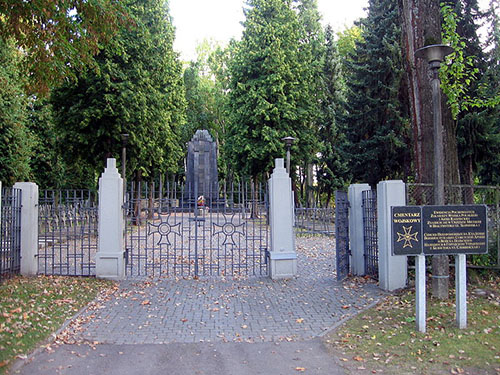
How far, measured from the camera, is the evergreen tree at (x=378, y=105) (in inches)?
893

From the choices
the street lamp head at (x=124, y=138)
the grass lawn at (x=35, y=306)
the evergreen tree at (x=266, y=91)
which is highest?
the evergreen tree at (x=266, y=91)

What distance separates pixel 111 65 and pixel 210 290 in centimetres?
1432

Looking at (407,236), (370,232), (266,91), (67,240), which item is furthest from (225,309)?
(266,91)

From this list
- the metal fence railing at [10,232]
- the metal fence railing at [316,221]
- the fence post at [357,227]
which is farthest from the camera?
the metal fence railing at [316,221]

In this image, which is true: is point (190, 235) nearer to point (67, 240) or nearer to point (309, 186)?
point (67, 240)

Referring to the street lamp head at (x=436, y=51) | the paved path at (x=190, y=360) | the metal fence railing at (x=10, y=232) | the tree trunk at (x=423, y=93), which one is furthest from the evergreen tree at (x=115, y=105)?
the paved path at (x=190, y=360)

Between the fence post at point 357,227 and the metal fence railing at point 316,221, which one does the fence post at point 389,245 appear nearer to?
the fence post at point 357,227

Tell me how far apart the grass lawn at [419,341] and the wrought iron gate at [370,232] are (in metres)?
2.18

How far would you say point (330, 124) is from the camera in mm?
36812

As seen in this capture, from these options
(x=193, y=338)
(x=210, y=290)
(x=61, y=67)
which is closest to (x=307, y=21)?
(x=61, y=67)

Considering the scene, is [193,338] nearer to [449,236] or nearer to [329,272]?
[449,236]

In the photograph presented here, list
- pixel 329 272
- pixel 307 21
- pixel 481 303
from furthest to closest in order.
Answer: pixel 307 21 < pixel 329 272 < pixel 481 303

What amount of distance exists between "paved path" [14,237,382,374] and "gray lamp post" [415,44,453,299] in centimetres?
128

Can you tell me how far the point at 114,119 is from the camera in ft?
67.2
